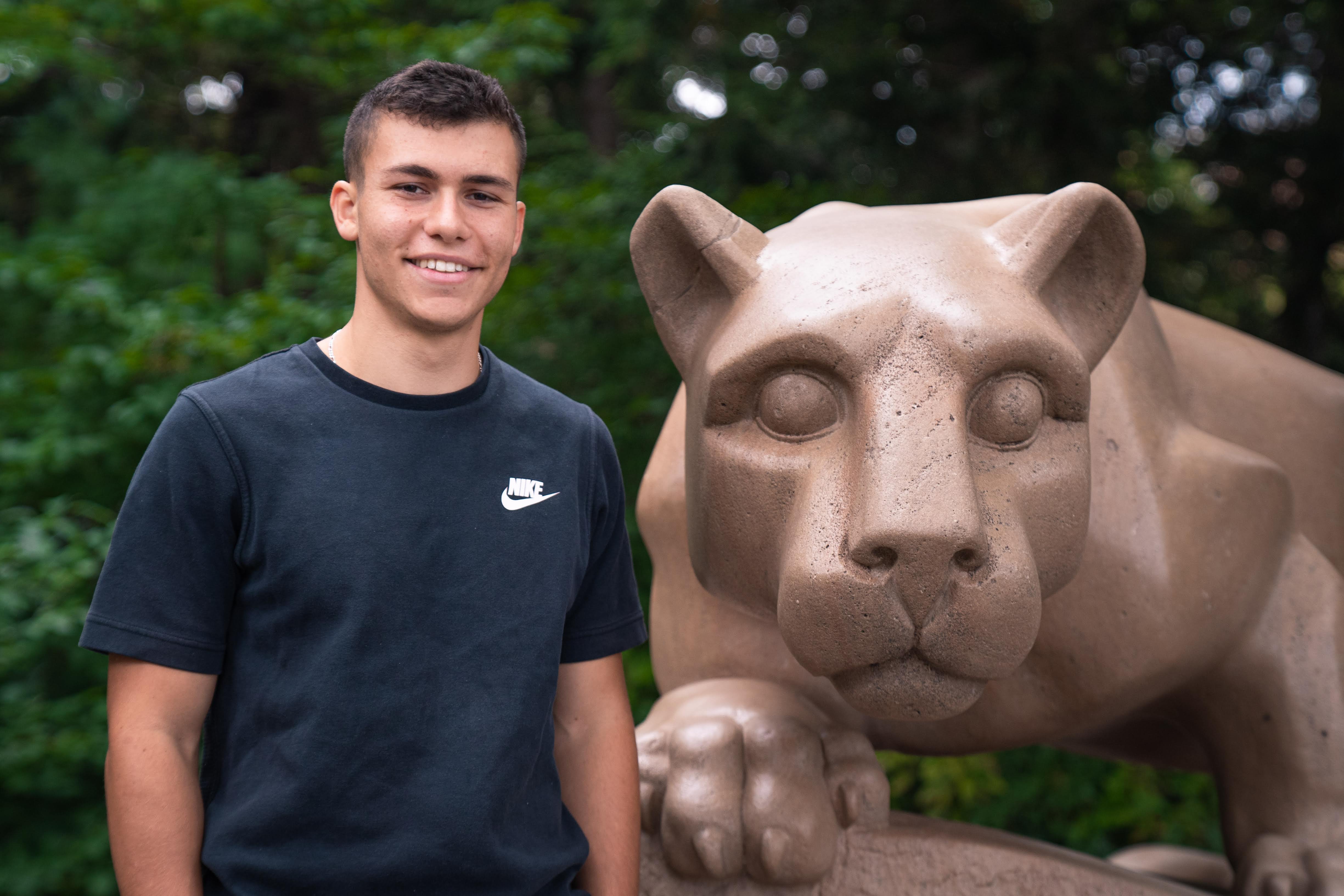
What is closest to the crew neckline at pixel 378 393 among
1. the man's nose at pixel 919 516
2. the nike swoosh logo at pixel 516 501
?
the nike swoosh logo at pixel 516 501

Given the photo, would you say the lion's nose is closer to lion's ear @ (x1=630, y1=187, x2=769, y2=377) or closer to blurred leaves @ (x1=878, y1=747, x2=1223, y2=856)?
lion's ear @ (x1=630, y1=187, x2=769, y2=377)

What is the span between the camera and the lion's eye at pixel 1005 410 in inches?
57.3

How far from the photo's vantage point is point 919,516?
1.33 metres

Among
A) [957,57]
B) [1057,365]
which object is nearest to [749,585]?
[1057,365]

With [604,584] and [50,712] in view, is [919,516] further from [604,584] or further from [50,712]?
[50,712]

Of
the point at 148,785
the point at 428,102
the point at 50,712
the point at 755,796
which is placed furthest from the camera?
the point at 50,712

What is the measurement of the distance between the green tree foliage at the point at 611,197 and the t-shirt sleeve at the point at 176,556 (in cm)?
222

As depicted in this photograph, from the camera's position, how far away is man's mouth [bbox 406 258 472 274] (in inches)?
54.0

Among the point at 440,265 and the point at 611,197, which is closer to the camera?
the point at 440,265

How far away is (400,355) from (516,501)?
0.22 meters

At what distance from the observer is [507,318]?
4191 mm

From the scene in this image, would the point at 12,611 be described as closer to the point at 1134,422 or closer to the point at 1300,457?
the point at 1134,422

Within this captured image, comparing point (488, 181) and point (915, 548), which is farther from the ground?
point (488, 181)

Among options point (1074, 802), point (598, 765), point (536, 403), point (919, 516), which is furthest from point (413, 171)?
point (1074, 802)
